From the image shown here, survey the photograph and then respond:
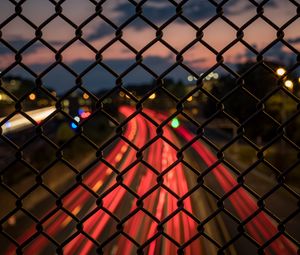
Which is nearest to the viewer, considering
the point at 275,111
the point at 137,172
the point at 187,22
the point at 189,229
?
the point at 187,22

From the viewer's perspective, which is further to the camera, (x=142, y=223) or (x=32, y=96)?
(x=142, y=223)

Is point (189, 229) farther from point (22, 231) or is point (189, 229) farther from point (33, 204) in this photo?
point (33, 204)

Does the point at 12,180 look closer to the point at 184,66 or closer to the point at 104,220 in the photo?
the point at 104,220

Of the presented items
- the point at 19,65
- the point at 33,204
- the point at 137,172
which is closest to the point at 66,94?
the point at 19,65

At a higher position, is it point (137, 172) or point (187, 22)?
point (137, 172)

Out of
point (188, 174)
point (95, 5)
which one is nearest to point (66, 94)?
point (95, 5)

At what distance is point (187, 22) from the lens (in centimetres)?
304

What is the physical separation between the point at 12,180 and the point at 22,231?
1074cm

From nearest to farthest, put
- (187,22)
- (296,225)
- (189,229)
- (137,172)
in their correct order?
(187,22) < (189,229) < (296,225) < (137,172)

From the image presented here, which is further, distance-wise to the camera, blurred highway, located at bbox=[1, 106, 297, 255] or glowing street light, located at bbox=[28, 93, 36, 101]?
blurred highway, located at bbox=[1, 106, 297, 255]

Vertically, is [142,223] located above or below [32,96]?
below

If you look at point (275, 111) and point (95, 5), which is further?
point (275, 111)

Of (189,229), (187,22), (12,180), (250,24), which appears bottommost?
(189,229)

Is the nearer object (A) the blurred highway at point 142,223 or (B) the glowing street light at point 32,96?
(B) the glowing street light at point 32,96
